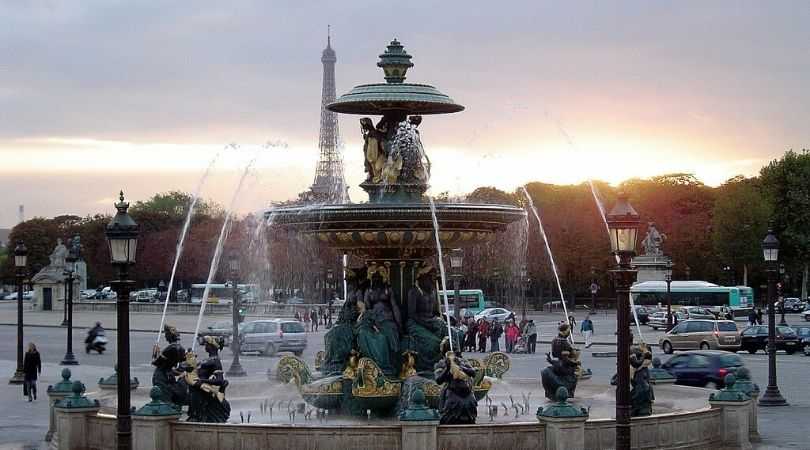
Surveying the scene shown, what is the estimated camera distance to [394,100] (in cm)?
2017

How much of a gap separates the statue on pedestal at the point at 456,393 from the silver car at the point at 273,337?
83.5 feet

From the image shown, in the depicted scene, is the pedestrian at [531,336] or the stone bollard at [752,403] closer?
the stone bollard at [752,403]

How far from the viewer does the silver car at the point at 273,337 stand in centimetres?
4272

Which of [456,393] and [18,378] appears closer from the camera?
[456,393]

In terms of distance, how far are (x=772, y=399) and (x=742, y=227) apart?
6572 centimetres

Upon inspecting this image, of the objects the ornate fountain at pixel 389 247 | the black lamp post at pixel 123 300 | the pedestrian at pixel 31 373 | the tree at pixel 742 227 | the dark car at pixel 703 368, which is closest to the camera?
the black lamp post at pixel 123 300

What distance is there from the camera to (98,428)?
702 inches

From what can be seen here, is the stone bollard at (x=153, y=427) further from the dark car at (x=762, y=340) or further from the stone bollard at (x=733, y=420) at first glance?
the dark car at (x=762, y=340)

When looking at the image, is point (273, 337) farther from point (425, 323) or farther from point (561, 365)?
point (561, 365)

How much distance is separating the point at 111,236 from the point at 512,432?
199 inches

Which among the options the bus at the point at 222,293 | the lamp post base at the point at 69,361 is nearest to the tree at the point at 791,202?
the bus at the point at 222,293

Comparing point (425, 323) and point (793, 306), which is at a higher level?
point (425, 323)

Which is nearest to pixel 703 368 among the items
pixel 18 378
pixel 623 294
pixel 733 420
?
pixel 733 420

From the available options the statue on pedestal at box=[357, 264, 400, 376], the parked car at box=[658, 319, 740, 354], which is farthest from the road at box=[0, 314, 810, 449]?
the statue on pedestal at box=[357, 264, 400, 376]
